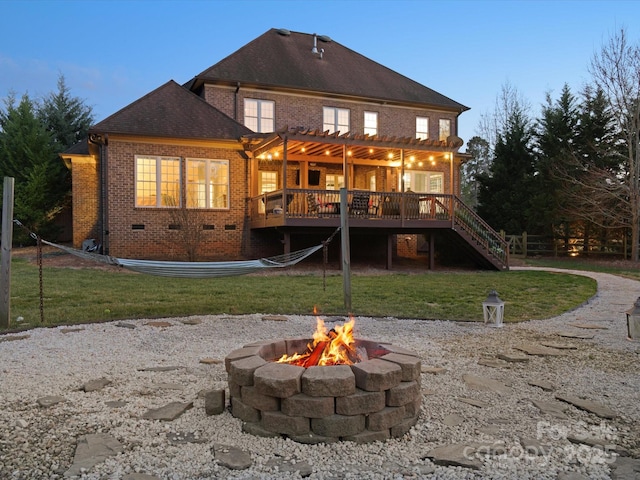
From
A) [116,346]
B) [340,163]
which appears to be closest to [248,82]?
[340,163]

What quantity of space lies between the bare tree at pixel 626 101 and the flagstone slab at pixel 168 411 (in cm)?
2082

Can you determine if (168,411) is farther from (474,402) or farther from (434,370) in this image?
(434,370)

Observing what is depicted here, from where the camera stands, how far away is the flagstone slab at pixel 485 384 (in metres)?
3.92

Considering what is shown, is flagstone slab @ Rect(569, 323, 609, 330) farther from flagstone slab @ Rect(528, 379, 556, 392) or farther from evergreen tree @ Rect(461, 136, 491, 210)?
evergreen tree @ Rect(461, 136, 491, 210)

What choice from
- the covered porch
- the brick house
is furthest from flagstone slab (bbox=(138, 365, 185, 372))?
the covered porch

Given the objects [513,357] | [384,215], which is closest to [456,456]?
[513,357]

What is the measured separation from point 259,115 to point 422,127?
7342 mm

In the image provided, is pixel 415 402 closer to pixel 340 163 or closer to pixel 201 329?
pixel 201 329

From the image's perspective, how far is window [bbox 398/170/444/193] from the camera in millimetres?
19734

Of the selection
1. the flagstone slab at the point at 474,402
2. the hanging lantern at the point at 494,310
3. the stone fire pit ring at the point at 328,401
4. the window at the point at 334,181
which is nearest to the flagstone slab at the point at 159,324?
the stone fire pit ring at the point at 328,401

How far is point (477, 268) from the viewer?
15.4m

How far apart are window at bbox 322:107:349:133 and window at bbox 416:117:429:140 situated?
3.44 meters

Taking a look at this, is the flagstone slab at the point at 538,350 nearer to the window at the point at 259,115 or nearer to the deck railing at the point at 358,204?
the deck railing at the point at 358,204

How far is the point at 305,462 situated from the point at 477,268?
1382cm
